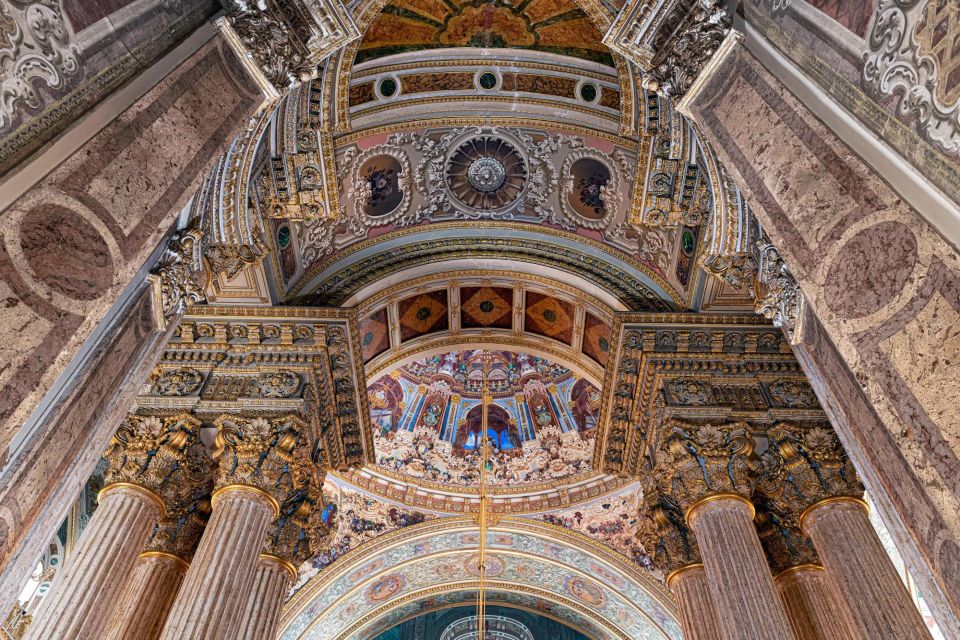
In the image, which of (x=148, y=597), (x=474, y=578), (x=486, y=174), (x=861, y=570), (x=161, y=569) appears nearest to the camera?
(x=861, y=570)

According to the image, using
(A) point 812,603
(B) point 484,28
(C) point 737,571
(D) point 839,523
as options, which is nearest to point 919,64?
(C) point 737,571

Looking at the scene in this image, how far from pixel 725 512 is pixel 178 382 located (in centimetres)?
658

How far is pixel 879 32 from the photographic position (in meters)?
3.36

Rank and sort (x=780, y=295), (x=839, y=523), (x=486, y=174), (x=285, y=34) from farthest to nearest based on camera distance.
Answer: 1. (x=486, y=174)
2. (x=839, y=523)
3. (x=285, y=34)
4. (x=780, y=295)

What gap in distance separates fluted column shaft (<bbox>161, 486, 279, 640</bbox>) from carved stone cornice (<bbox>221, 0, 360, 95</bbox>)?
4.19 meters

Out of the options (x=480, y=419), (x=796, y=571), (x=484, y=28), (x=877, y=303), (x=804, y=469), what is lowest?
(x=877, y=303)

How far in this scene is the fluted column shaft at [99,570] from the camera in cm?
527

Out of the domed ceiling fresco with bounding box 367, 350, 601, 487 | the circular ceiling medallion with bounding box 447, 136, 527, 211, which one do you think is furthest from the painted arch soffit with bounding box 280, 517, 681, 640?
the circular ceiling medallion with bounding box 447, 136, 527, 211

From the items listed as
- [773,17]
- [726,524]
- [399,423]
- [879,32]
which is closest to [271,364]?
[726,524]

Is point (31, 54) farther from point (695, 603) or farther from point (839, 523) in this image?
point (695, 603)

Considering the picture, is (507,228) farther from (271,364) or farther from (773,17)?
(773,17)

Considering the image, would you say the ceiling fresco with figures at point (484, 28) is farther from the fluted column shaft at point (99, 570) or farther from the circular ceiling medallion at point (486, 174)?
the fluted column shaft at point (99, 570)

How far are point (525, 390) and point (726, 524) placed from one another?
33.2 feet

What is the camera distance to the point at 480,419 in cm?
1698
